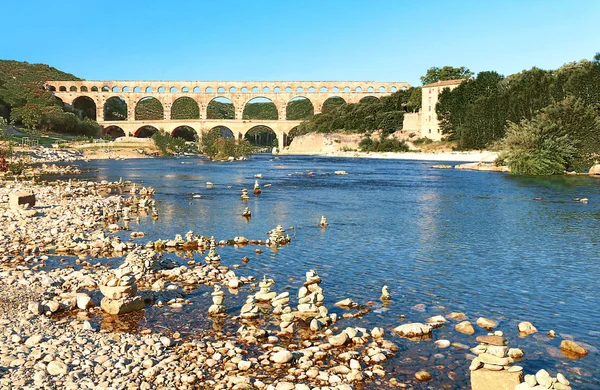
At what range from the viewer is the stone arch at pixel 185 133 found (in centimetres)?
15598

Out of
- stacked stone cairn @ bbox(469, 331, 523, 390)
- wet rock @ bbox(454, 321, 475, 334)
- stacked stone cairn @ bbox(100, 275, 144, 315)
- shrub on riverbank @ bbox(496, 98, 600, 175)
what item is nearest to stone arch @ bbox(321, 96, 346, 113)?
shrub on riverbank @ bbox(496, 98, 600, 175)

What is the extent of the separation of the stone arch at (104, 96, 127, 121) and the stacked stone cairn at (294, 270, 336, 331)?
161 metres

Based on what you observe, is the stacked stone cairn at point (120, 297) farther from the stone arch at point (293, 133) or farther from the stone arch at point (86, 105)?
the stone arch at point (86, 105)

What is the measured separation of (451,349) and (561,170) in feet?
154

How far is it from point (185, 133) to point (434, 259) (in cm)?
15899

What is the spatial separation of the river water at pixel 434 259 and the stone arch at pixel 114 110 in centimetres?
14061

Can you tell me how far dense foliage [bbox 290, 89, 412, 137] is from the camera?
113m

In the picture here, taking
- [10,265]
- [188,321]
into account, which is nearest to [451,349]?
[188,321]

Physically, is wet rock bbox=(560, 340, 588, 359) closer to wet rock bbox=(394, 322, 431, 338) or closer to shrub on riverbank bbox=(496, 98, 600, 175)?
wet rock bbox=(394, 322, 431, 338)

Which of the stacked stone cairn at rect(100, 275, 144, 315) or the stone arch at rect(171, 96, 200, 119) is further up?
the stone arch at rect(171, 96, 200, 119)

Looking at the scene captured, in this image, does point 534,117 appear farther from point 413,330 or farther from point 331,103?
point 331,103

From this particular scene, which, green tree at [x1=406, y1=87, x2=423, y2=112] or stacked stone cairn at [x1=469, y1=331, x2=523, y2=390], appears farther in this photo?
green tree at [x1=406, y1=87, x2=423, y2=112]

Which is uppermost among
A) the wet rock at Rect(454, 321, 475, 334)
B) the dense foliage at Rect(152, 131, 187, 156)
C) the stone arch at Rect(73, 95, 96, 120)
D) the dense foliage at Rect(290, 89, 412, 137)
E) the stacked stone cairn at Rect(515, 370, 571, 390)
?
the stone arch at Rect(73, 95, 96, 120)

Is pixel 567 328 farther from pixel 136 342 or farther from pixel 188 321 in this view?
pixel 136 342
